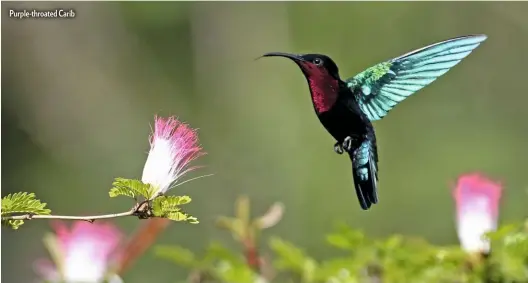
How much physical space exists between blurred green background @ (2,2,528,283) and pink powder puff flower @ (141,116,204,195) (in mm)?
2037

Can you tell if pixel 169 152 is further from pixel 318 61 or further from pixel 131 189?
pixel 318 61

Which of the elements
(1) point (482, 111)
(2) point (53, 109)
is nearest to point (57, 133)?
(2) point (53, 109)

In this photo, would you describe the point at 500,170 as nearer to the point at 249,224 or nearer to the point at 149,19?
the point at 149,19

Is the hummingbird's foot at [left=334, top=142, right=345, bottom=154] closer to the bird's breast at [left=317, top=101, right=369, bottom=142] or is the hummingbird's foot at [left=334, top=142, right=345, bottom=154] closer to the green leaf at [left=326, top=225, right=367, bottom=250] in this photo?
the bird's breast at [left=317, top=101, right=369, bottom=142]

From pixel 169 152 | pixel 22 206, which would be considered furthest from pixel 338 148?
pixel 22 206

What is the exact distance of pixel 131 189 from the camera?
670mm

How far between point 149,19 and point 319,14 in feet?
3.03

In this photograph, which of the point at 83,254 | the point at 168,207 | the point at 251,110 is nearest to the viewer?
the point at 168,207

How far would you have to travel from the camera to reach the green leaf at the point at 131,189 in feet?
2.17

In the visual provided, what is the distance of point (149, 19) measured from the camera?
12.8 feet

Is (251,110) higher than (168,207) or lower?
higher

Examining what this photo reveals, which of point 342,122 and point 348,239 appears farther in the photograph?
point 348,239

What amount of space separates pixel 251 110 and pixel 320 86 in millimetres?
2926

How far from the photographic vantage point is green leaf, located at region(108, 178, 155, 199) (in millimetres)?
662
